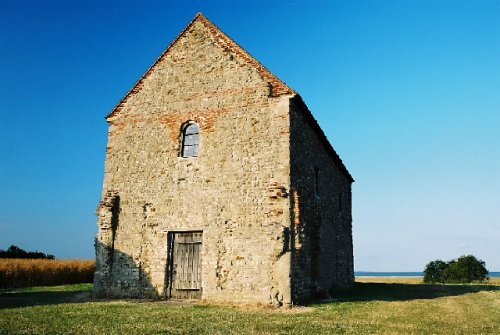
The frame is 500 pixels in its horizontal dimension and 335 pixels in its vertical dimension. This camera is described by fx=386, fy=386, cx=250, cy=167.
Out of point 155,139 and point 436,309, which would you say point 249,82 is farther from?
point 436,309

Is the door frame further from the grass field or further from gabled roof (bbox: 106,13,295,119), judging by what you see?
gabled roof (bbox: 106,13,295,119)

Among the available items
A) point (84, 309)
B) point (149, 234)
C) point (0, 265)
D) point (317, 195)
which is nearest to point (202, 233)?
point (149, 234)

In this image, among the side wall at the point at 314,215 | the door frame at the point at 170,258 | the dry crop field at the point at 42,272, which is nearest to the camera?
the side wall at the point at 314,215

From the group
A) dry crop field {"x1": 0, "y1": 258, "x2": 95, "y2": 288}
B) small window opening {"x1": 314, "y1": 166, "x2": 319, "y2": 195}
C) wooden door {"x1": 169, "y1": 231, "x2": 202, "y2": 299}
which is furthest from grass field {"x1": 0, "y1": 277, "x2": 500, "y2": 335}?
dry crop field {"x1": 0, "y1": 258, "x2": 95, "y2": 288}

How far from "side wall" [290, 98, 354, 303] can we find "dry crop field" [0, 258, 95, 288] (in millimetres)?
16152

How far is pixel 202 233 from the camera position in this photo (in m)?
13.1

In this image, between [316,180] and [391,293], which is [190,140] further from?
[391,293]

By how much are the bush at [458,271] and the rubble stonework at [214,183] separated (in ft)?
80.0

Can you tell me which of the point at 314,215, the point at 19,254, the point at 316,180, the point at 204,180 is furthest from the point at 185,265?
the point at 19,254

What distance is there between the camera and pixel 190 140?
14164 mm

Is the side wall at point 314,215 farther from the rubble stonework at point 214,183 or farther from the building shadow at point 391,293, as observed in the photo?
the building shadow at point 391,293

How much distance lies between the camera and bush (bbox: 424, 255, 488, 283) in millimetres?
33938

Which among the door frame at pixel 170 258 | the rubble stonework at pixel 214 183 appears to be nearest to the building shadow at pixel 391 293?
the rubble stonework at pixel 214 183

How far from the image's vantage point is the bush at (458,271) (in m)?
33.9
